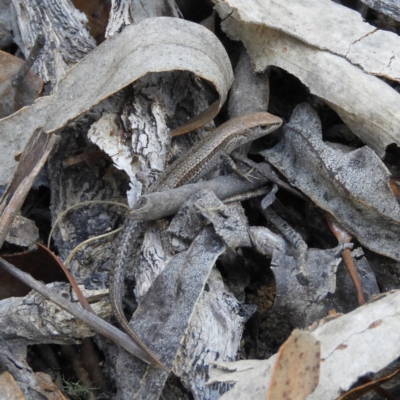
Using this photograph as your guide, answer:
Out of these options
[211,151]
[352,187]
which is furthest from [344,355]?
[211,151]

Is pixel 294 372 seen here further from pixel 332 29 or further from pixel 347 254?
pixel 332 29

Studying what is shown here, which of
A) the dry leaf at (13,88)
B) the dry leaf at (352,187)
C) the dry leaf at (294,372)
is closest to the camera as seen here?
the dry leaf at (294,372)

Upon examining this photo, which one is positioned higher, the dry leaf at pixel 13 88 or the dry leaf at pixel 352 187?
the dry leaf at pixel 352 187

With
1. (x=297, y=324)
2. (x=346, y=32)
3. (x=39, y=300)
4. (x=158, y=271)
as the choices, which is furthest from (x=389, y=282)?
(x=39, y=300)

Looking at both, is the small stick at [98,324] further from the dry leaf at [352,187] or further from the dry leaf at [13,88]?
the dry leaf at [13,88]

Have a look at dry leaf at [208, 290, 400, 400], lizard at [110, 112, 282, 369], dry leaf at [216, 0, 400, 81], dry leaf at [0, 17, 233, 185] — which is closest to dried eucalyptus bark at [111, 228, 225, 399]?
dry leaf at [208, 290, 400, 400]

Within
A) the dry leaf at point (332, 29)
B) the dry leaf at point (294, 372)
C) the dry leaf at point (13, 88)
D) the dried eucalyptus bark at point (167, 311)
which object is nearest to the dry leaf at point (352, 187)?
the dry leaf at point (332, 29)
